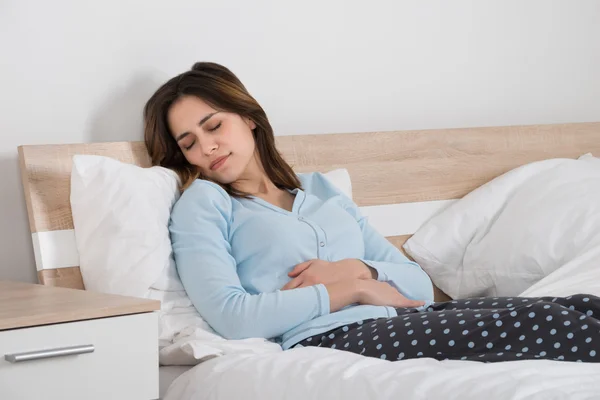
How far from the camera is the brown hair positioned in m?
1.81

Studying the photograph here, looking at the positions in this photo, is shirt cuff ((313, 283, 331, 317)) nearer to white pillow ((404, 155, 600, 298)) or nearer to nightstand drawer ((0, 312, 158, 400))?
nightstand drawer ((0, 312, 158, 400))

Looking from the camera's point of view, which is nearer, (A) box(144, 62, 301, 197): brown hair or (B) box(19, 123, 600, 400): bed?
(B) box(19, 123, 600, 400): bed

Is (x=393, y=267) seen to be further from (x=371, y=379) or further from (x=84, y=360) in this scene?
(x=84, y=360)

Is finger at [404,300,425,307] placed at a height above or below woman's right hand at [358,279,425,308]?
below

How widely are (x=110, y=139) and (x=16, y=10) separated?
1.13 feet

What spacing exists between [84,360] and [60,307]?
8 cm

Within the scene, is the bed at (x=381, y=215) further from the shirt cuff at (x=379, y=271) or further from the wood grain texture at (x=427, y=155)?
the shirt cuff at (x=379, y=271)

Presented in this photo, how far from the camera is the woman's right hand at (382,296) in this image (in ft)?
5.35

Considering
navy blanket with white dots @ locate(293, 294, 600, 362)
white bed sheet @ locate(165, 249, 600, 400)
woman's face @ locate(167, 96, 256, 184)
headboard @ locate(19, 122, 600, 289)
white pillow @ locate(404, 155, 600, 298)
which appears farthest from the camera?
white pillow @ locate(404, 155, 600, 298)

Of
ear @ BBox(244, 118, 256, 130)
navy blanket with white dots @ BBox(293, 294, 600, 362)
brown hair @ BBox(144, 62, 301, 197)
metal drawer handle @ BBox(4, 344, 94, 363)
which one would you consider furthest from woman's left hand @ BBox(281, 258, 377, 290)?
metal drawer handle @ BBox(4, 344, 94, 363)

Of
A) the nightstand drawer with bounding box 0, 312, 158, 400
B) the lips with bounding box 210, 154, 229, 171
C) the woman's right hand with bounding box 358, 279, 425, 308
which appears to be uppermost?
the lips with bounding box 210, 154, 229, 171

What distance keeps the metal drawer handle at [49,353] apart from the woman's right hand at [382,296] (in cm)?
63

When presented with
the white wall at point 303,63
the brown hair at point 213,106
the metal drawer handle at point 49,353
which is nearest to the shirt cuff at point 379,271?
the brown hair at point 213,106

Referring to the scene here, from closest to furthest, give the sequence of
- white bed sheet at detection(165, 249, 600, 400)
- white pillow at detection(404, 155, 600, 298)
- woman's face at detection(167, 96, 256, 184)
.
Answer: white bed sheet at detection(165, 249, 600, 400)
woman's face at detection(167, 96, 256, 184)
white pillow at detection(404, 155, 600, 298)
